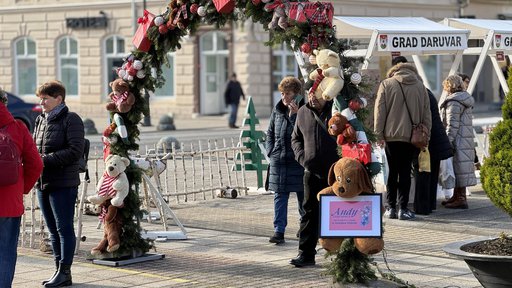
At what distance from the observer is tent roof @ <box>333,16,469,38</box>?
13.9 meters

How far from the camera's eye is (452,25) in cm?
1596

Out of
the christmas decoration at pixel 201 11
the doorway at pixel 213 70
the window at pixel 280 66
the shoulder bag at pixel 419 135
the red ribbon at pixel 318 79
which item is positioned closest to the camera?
the red ribbon at pixel 318 79

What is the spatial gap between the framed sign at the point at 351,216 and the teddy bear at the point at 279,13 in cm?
154

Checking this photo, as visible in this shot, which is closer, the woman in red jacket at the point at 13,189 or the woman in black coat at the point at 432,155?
the woman in red jacket at the point at 13,189

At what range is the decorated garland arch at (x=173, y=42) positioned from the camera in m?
8.80

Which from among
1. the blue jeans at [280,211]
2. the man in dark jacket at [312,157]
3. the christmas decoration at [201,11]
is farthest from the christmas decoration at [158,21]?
the blue jeans at [280,211]

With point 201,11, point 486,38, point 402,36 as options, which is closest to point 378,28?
point 402,36

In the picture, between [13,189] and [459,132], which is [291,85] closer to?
[459,132]

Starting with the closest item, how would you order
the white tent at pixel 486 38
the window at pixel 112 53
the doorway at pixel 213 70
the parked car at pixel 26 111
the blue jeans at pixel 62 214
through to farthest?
the blue jeans at pixel 62 214, the white tent at pixel 486 38, the parked car at pixel 26 111, the doorway at pixel 213 70, the window at pixel 112 53

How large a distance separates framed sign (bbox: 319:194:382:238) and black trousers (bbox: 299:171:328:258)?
113cm

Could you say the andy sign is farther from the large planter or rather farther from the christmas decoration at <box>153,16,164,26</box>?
the large planter

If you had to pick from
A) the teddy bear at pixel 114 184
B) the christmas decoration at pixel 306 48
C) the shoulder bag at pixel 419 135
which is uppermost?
the christmas decoration at pixel 306 48

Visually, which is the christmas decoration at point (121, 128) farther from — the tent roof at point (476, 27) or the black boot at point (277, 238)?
the tent roof at point (476, 27)

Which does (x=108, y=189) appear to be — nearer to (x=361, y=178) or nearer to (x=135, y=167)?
(x=135, y=167)
